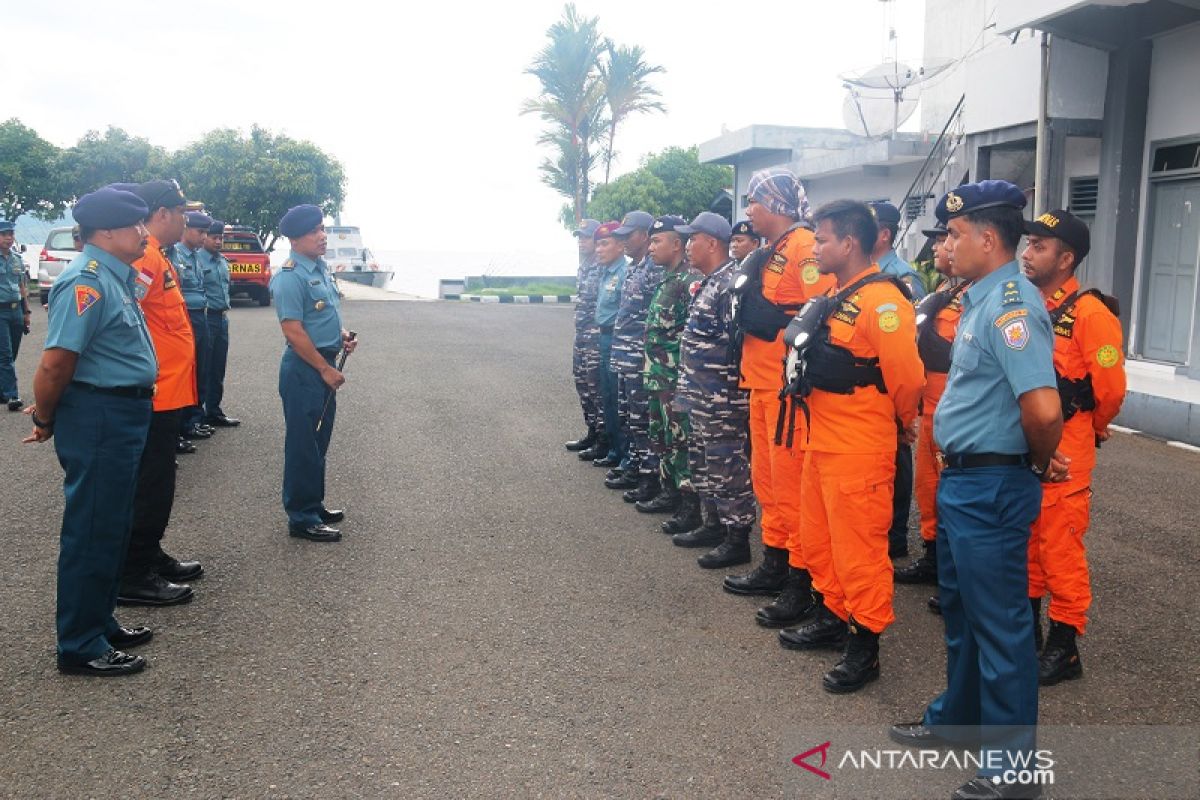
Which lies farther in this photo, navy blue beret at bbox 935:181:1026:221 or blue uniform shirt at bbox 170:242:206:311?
blue uniform shirt at bbox 170:242:206:311

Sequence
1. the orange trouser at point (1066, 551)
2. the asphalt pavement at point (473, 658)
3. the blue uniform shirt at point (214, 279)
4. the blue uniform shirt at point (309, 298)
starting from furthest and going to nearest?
the blue uniform shirt at point (214, 279)
the blue uniform shirt at point (309, 298)
the orange trouser at point (1066, 551)
the asphalt pavement at point (473, 658)

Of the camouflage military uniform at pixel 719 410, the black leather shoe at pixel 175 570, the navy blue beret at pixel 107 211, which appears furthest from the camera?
the camouflage military uniform at pixel 719 410

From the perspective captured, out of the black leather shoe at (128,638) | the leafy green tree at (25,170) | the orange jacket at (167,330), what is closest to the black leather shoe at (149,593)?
the black leather shoe at (128,638)

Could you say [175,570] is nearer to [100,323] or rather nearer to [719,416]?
[100,323]

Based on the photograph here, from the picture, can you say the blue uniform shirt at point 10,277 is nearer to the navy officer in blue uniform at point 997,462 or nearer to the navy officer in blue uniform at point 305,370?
the navy officer in blue uniform at point 305,370

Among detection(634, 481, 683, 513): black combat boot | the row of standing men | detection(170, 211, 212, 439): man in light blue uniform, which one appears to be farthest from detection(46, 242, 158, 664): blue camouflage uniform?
detection(170, 211, 212, 439): man in light blue uniform

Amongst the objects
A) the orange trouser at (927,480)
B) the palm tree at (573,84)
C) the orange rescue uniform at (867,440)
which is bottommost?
the orange trouser at (927,480)

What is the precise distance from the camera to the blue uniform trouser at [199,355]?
876 cm

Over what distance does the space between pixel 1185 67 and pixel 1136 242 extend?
6.71 ft

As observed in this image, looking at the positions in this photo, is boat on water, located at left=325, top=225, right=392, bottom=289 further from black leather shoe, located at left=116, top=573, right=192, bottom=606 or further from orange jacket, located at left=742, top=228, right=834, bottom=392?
orange jacket, located at left=742, top=228, right=834, bottom=392

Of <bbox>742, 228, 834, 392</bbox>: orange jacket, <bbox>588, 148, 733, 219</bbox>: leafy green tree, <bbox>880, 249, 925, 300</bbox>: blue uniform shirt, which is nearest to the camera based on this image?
<bbox>742, 228, 834, 392</bbox>: orange jacket

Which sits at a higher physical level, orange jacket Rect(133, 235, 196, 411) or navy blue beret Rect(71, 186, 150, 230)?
navy blue beret Rect(71, 186, 150, 230)

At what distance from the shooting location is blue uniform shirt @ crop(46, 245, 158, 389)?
3.99 meters

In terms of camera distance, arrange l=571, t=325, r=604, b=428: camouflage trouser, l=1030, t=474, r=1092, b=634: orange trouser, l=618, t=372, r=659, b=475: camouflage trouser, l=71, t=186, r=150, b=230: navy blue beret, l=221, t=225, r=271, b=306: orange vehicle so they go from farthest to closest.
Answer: l=221, t=225, r=271, b=306: orange vehicle
l=571, t=325, r=604, b=428: camouflage trouser
l=618, t=372, r=659, b=475: camouflage trouser
l=71, t=186, r=150, b=230: navy blue beret
l=1030, t=474, r=1092, b=634: orange trouser
